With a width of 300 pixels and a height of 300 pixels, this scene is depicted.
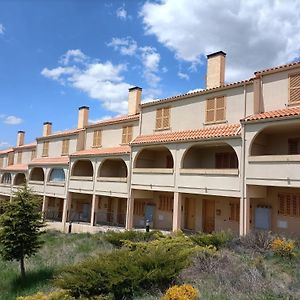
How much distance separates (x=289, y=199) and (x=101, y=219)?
1702 cm

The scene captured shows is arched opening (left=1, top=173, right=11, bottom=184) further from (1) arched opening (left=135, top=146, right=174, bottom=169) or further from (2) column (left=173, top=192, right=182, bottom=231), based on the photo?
(2) column (left=173, top=192, right=182, bottom=231)

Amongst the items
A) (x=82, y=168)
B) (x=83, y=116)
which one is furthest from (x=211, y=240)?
(x=83, y=116)

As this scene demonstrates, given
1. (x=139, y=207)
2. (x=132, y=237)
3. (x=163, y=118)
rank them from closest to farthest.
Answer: (x=132, y=237) < (x=163, y=118) < (x=139, y=207)

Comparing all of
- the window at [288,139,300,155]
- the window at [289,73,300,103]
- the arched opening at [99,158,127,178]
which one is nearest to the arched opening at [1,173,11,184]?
the arched opening at [99,158,127,178]

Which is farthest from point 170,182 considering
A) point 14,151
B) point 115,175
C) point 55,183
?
point 14,151

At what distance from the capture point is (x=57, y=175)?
3353 cm

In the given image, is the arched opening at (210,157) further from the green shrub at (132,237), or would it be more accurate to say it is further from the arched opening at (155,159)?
the green shrub at (132,237)

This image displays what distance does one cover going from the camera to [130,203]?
24469 mm

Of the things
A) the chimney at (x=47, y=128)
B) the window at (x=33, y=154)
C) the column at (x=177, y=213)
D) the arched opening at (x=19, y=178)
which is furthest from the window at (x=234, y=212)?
the arched opening at (x=19, y=178)

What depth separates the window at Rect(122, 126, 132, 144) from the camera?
28.0m

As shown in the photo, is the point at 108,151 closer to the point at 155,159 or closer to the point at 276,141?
the point at 155,159

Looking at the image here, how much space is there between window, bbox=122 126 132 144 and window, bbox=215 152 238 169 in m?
8.62

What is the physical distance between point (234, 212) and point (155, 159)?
7469 mm

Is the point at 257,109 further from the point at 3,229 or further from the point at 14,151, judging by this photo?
the point at 14,151
